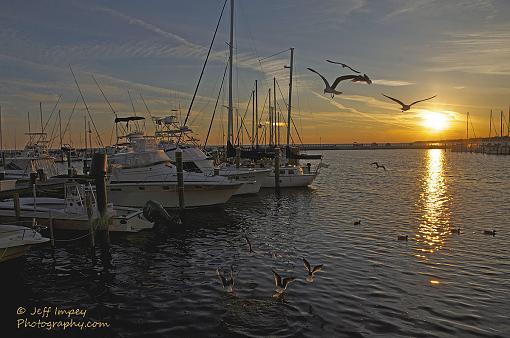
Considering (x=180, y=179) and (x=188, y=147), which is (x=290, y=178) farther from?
(x=180, y=179)

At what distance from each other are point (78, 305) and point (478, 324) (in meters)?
10.1

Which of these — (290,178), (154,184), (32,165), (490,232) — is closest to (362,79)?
(490,232)

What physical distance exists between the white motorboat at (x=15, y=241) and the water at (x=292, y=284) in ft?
2.75

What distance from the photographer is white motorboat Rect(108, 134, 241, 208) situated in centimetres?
2348

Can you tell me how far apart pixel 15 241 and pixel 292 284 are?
340 inches

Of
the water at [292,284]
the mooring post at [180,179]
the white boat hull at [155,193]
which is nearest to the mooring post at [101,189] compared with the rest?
the water at [292,284]

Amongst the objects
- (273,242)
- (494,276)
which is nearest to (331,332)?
(494,276)

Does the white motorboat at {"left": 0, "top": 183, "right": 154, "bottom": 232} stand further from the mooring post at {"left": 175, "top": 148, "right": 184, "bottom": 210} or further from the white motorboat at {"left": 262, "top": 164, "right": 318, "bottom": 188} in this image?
the white motorboat at {"left": 262, "top": 164, "right": 318, "bottom": 188}

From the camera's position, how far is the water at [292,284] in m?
9.21

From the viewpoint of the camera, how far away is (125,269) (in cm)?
1341

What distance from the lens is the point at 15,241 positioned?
11977 mm

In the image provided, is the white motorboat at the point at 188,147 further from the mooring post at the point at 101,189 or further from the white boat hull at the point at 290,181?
the mooring post at the point at 101,189

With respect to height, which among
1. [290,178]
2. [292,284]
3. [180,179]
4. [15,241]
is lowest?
[292,284]

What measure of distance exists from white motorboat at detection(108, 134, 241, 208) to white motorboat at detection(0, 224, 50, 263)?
10.7 meters
